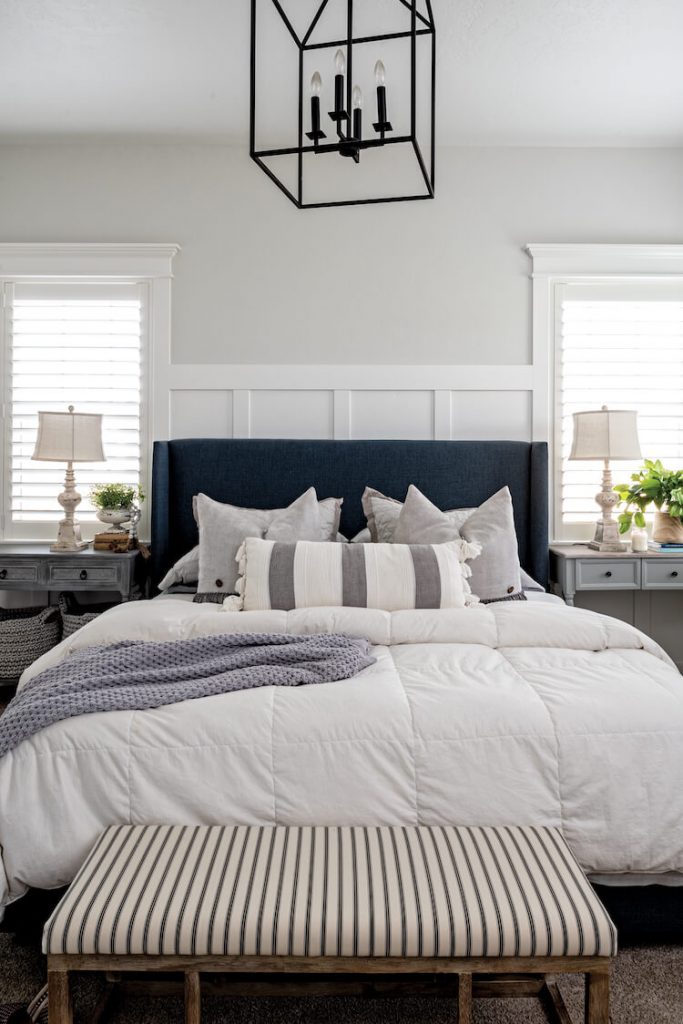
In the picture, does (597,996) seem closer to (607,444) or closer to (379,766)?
(379,766)

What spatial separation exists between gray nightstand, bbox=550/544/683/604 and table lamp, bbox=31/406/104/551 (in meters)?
2.42

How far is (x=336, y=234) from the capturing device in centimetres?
394

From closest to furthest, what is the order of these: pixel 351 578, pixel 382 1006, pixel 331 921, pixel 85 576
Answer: pixel 331 921
pixel 382 1006
pixel 351 578
pixel 85 576

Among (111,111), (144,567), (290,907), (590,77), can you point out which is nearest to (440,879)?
(290,907)

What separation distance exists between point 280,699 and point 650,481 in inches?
104

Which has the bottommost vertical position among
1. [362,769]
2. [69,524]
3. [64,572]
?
[362,769]

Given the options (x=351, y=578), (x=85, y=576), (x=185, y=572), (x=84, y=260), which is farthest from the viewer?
(x=84, y=260)

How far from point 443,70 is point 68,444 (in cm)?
246

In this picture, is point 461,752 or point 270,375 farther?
point 270,375

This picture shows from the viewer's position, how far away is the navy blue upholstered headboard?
3742 millimetres

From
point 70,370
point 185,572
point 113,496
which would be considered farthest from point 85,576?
point 70,370

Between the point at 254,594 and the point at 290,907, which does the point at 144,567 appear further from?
the point at 290,907

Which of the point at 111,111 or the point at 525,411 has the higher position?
the point at 111,111

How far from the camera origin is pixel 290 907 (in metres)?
1.30
